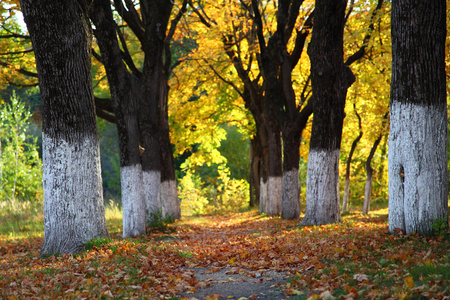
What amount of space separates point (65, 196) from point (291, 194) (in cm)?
858

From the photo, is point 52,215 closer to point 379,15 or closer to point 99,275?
point 99,275

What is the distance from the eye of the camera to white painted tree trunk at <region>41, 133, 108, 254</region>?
25.3ft

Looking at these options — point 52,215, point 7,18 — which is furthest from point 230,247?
point 7,18

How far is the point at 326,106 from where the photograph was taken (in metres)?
10.6

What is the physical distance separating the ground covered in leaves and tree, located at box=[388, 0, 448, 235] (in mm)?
464

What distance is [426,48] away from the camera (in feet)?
21.9

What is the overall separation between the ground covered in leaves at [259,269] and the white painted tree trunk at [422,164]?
356 millimetres

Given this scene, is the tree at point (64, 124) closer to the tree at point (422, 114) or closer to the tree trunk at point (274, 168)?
the tree at point (422, 114)

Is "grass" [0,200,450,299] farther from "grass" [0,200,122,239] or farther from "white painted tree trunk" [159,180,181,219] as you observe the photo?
"white painted tree trunk" [159,180,181,219]

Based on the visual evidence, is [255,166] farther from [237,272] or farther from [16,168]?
[237,272]

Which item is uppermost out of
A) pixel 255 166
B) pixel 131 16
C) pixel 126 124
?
pixel 131 16

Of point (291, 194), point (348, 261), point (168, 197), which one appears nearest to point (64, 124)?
point (348, 261)

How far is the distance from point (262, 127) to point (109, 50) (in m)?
10.1

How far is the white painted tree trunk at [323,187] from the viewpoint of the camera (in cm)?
1090
